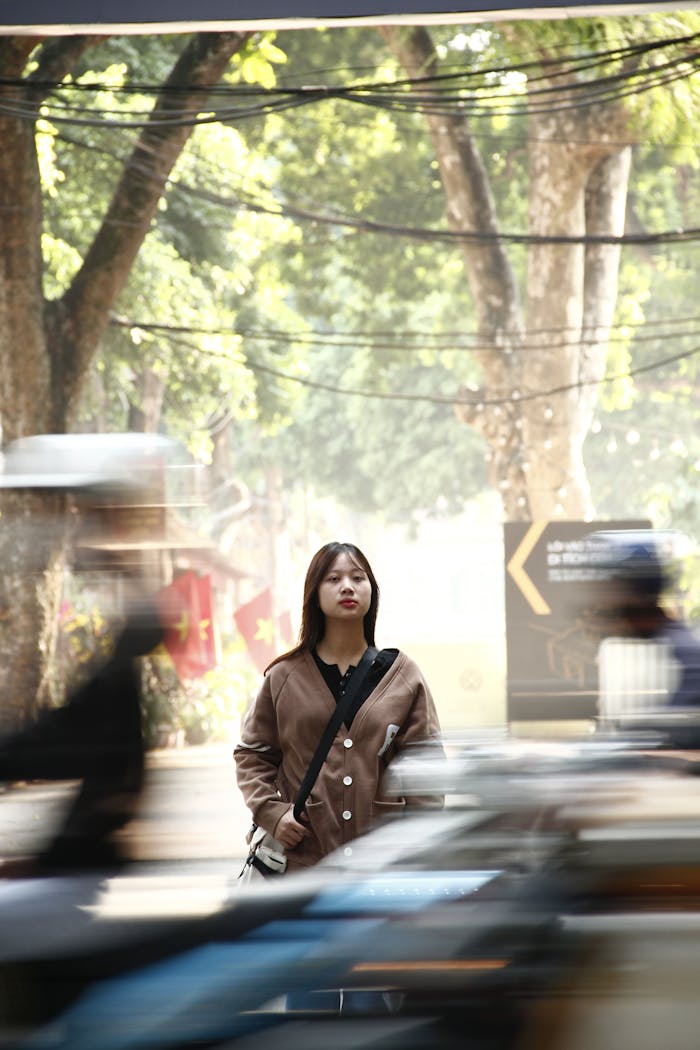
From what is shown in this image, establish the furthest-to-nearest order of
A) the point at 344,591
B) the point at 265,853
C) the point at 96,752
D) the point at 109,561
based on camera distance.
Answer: the point at 344,591 < the point at 265,853 < the point at 109,561 < the point at 96,752

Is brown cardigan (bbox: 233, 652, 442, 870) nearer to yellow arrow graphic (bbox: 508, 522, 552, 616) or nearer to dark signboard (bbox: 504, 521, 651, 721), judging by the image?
dark signboard (bbox: 504, 521, 651, 721)


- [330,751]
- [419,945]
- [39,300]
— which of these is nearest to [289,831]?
[330,751]

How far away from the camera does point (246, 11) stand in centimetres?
721

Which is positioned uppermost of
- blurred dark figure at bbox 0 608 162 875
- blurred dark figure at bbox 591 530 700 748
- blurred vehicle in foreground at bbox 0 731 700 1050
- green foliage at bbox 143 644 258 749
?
blurred dark figure at bbox 591 530 700 748

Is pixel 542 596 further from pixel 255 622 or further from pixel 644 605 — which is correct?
pixel 644 605

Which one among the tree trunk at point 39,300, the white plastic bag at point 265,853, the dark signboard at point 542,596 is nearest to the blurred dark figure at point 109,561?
the white plastic bag at point 265,853

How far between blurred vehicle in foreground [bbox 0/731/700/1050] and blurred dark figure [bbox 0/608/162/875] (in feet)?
1.78

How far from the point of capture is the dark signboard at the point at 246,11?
7.13m

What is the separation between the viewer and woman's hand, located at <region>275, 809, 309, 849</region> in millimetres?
3320

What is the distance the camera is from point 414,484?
38.9 metres

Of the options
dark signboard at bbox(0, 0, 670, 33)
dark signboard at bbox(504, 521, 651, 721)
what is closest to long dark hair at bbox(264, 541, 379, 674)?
dark signboard at bbox(0, 0, 670, 33)

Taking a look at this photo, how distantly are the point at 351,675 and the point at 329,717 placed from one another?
0.12m

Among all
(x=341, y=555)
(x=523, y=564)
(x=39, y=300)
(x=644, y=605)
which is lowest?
(x=644, y=605)

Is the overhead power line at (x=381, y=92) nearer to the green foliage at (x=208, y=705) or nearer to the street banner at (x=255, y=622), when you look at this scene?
the street banner at (x=255, y=622)
